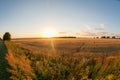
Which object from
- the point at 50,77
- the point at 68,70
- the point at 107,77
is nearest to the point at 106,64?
the point at 107,77

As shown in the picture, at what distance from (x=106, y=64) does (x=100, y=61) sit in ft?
0.55

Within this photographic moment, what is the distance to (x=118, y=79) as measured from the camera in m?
5.62

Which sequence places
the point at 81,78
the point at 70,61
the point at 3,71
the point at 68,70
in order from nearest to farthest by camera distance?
the point at 81,78 → the point at 68,70 → the point at 70,61 → the point at 3,71

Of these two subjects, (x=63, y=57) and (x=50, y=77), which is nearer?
(x=50, y=77)

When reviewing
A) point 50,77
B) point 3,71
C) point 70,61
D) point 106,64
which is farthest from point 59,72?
point 3,71

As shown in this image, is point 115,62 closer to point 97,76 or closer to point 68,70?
point 97,76

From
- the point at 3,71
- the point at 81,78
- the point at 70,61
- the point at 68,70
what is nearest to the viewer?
the point at 81,78

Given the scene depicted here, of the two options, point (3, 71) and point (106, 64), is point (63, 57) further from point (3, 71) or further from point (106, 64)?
point (3, 71)

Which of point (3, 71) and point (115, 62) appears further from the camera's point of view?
point (3, 71)

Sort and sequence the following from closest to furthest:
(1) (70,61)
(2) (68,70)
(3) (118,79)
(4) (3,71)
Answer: (3) (118,79)
(2) (68,70)
(1) (70,61)
(4) (3,71)

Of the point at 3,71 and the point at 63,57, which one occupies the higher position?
the point at 63,57

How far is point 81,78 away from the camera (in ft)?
17.2

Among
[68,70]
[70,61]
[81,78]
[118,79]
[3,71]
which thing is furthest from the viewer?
[3,71]

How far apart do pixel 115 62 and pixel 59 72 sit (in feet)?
5.08
